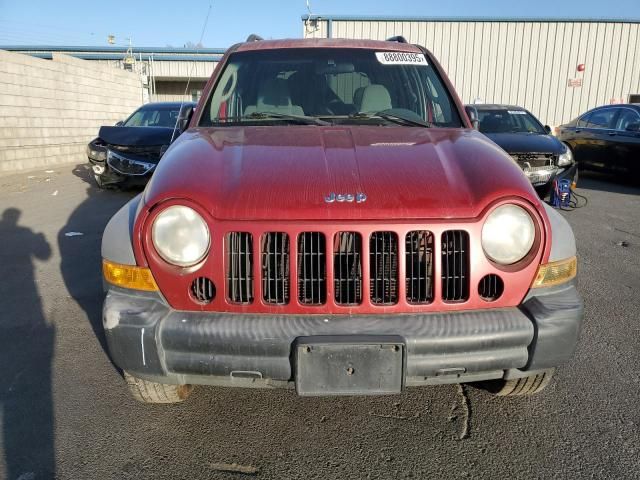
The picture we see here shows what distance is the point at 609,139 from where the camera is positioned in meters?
9.61

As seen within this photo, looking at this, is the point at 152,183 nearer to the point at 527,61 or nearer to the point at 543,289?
the point at 543,289

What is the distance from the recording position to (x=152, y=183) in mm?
2273

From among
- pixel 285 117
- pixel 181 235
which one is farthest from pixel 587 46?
pixel 181 235

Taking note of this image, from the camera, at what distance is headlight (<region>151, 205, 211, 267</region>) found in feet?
6.66

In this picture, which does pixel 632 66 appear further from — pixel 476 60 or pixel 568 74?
pixel 476 60

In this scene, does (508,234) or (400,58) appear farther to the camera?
(400,58)

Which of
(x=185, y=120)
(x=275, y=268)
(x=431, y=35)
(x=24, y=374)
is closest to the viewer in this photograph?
(x=275, y=268)

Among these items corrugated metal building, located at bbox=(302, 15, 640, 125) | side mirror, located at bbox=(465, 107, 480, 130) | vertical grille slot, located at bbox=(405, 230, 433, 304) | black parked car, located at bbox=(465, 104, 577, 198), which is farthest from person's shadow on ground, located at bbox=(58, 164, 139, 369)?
corrugated metal building, located at bbox=(302, 15, 640, 125)

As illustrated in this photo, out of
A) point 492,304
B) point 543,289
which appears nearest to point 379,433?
→ point 492,304

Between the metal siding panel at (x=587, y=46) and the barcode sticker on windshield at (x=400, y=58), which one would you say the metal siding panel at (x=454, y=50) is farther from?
the barcode sticker on windshield at (x=400, y=58)

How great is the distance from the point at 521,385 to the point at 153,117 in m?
9.38

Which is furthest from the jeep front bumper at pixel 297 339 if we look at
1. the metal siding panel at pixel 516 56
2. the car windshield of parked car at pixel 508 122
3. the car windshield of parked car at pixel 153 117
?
the metal siding panel at pixel 516 56

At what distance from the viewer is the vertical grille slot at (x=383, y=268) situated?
2016 millimetres

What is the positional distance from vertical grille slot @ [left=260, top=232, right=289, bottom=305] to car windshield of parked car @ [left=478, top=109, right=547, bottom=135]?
7614 millimetres
